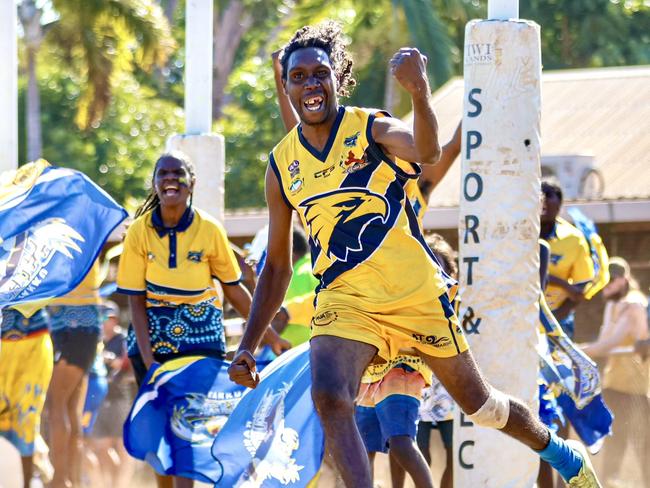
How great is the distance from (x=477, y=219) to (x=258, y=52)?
31739 millimetres

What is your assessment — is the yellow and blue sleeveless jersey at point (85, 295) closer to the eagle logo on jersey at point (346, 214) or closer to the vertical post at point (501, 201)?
the vertical post at point (501, 201)

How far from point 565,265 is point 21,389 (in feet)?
12.4

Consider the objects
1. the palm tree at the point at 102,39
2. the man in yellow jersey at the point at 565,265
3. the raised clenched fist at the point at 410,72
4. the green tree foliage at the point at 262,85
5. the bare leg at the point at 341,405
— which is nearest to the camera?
the raised clenched fist at the point at 410,72

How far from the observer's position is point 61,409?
10227 millimetres

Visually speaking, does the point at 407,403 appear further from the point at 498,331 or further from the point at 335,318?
the point at 335,318

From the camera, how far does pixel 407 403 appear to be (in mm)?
7180

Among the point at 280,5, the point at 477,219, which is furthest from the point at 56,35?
the point at 477,219

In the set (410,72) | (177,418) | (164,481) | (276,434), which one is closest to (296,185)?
(410,72)

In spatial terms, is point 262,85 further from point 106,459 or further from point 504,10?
point 504,10

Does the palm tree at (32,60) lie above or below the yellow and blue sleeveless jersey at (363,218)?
above

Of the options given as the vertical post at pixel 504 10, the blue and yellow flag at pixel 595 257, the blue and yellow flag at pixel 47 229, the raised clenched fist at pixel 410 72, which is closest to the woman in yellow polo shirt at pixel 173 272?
the blue and yellow flag at pixel 47 229

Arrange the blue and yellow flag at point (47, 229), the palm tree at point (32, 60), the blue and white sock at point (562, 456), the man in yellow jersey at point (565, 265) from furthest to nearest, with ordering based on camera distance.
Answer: the palm tree at point (32, 60) < the man in yellow jersey at point (565, 265) < the blue and yellow flag at point (47, 229) < the blue and white sock at point (562, 456)

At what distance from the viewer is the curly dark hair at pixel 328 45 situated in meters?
6.14

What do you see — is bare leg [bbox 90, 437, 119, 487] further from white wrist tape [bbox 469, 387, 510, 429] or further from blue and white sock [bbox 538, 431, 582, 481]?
white wrist tape [bbox 469, 387, 510, 429]
